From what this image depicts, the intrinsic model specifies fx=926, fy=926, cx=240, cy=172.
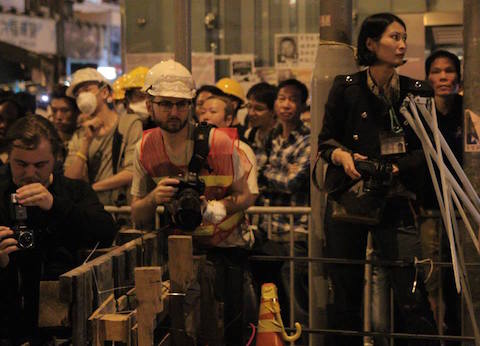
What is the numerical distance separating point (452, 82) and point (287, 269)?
1897 millimetres

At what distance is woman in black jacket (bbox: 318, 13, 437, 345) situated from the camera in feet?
18.1

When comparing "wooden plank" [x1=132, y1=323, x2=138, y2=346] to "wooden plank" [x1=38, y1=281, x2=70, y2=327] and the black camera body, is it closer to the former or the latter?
"wooden plank" [x1=38, y1=281, x2=70, y2=327]

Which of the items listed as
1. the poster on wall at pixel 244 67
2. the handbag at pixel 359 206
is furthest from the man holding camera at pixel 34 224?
the poster on wall at pixel 244 67

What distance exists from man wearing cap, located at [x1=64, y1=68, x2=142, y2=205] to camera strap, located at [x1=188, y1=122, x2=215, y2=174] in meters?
2.03

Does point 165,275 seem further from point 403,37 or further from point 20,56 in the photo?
point 20,56

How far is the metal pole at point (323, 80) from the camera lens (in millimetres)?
6043

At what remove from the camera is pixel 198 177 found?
17.5 feet

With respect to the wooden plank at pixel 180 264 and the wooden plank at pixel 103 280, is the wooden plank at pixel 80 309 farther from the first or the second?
the wooden plank at pixel 180 264

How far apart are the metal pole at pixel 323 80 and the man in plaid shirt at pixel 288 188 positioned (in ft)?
2.30

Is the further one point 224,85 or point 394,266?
point 224,85

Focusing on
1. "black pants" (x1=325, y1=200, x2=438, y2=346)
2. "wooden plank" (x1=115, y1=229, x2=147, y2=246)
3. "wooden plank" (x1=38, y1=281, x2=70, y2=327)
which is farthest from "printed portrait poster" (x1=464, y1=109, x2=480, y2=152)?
"wooden plank" (x1=38, y1=281, x2=70, y2=327)

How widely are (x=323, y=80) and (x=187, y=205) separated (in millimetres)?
1499

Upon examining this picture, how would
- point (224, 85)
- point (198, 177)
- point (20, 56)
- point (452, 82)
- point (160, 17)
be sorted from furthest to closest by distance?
1. point (20, 56)
2. point (160, 17)
3. point (224, 85)
4. point (452, 82)
5. point (198, 177)

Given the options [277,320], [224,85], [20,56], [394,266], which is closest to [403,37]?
[394,266]
